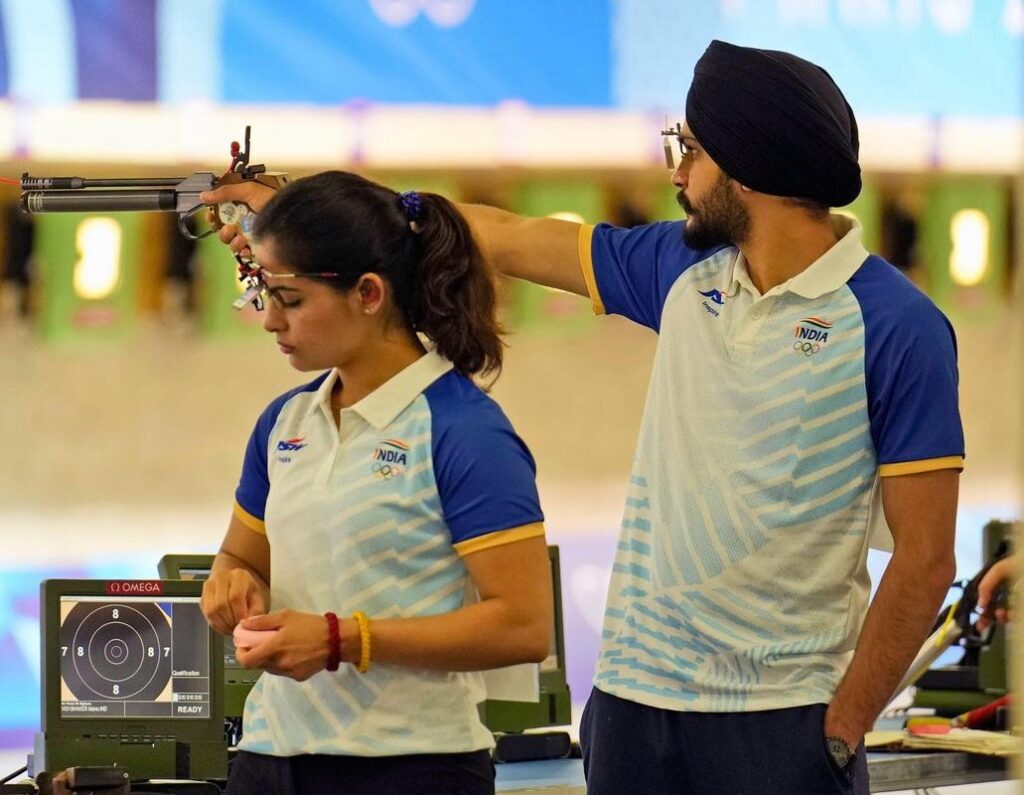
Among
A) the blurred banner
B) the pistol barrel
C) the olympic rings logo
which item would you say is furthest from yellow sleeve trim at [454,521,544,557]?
the blurred banner

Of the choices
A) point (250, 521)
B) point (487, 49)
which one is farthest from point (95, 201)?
point (487, 49)

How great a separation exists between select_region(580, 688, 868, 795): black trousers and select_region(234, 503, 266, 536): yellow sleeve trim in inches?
19.5

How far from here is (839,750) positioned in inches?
74.7

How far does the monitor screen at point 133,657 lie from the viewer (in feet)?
9.21

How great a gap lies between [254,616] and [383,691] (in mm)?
157

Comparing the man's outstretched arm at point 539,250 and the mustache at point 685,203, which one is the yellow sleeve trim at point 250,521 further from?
the mustache at point 685,203

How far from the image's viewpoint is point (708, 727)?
1.92 metres

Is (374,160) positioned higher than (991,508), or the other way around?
(374,160)

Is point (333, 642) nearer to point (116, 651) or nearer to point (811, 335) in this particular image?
point (811, 335)

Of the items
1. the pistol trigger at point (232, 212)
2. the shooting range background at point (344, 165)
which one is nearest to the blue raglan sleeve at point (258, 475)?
the pistol trigger at point (232, 212)

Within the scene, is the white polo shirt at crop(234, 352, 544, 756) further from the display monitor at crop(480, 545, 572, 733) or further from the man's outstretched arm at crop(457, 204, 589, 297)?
the display monitor at crop(480, 545, 572, 733)

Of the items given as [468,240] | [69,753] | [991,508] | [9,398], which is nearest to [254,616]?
[468,240]

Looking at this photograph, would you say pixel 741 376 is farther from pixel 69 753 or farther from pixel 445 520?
pixel 69 753

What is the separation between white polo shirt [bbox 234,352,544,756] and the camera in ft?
5.58
